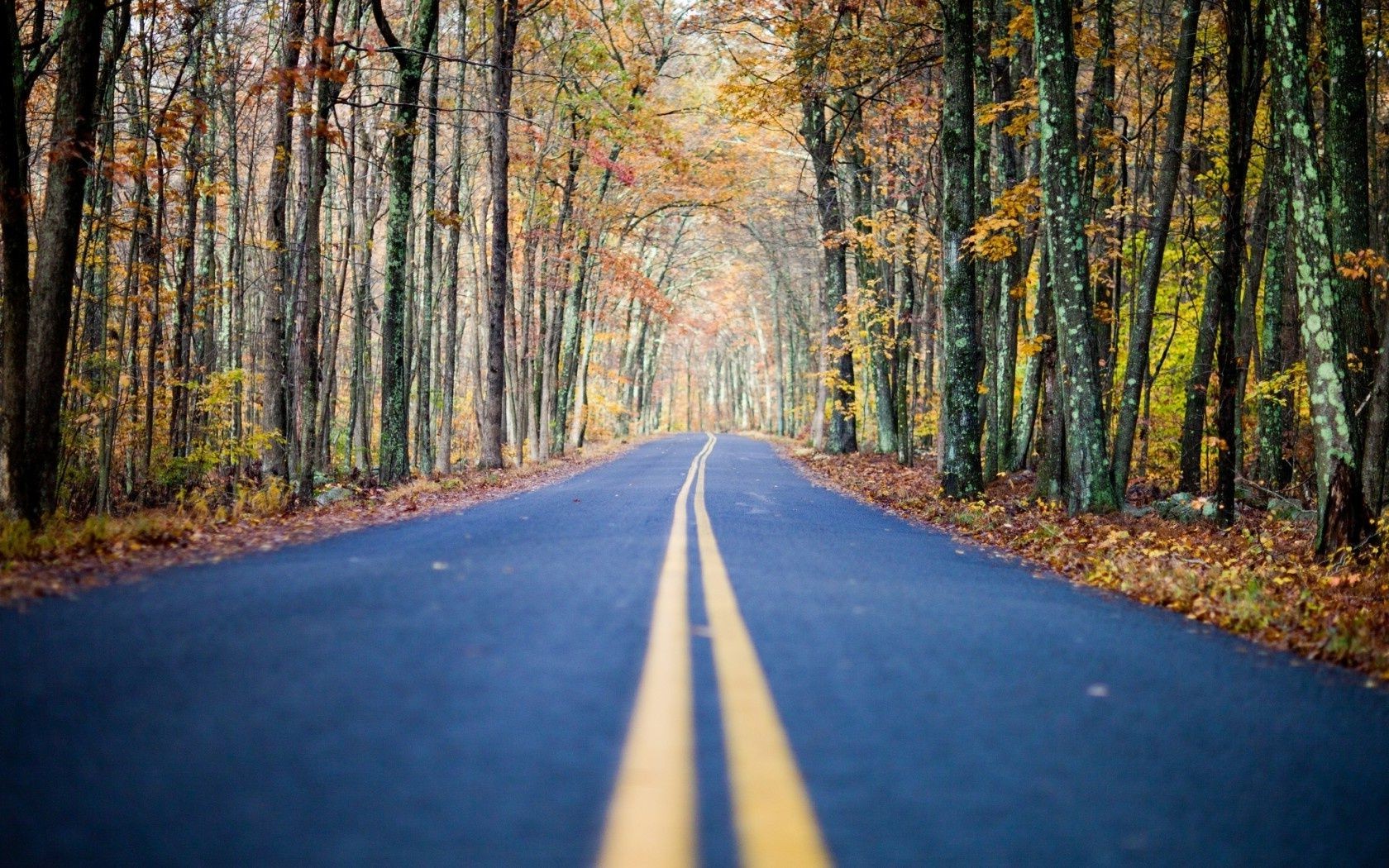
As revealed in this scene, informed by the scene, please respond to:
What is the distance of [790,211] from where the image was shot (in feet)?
109

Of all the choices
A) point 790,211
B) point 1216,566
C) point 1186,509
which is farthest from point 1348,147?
point 790,211

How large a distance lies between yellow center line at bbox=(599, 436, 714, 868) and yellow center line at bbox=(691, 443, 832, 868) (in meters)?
0.13

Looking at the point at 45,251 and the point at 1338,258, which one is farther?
the point at 1338,258

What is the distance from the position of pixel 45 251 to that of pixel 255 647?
752cm

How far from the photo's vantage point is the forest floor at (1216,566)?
5.72m

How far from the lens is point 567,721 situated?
9.76 ft

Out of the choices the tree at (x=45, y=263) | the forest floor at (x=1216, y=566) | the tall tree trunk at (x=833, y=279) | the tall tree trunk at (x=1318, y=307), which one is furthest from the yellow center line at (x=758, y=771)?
the tall tree trunk at (x=833, y=279)

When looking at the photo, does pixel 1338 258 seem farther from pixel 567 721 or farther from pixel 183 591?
pixel 183 591

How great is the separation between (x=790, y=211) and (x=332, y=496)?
897 inches

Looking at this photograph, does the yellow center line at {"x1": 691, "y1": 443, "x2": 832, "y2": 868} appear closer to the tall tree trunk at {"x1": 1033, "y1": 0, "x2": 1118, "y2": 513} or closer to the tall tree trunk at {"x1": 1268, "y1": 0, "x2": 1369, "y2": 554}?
the tall tree trunk at {"x1": 1268, "y1": 0, "x2": 1369, "y2": 554}

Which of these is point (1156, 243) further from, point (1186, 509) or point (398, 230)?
point (398, 230)

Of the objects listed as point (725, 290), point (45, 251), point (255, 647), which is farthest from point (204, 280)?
point (725, 290)

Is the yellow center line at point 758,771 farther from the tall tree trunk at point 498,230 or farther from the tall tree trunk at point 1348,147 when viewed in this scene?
the tall tree trunk at point 498,230

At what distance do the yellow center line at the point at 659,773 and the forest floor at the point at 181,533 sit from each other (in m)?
3.78
